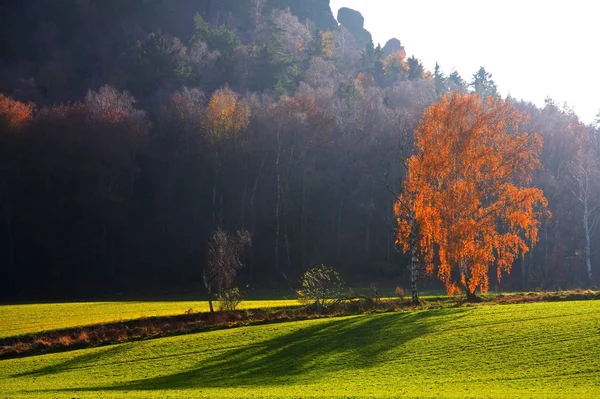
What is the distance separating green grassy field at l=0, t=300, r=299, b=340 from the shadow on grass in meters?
8.17

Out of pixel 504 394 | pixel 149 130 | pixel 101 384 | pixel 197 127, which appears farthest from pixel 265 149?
pixel 504 394

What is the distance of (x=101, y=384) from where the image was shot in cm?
2639

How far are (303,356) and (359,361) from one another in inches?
123

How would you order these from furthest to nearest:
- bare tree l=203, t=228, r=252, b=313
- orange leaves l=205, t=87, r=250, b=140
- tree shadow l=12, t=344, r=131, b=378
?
orange leaves l=205, t=87, r=250, b=140 → bare tree l=203, t=228, r=252, b=313 → tree shadow l=12, t=344, r=131, b=378

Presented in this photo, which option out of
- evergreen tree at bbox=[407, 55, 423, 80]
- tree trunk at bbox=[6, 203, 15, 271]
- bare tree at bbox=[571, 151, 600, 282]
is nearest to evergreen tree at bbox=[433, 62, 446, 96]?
evergreen tree at bbox=[407, 55, 423, 80]

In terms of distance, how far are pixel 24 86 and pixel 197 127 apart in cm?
3053

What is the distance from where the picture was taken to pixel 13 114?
71.6 m

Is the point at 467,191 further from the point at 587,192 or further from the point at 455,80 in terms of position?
the point at 455,80

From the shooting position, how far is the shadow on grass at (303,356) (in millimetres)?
26594

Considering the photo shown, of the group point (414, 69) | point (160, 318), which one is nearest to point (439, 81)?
point (414, 69)

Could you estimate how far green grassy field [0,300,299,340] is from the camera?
127 ft

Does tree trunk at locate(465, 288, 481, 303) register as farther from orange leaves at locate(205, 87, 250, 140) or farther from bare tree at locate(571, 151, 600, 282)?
orange leaves at locate(205, 87, 250, 140)

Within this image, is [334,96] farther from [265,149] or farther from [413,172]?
[413,172]

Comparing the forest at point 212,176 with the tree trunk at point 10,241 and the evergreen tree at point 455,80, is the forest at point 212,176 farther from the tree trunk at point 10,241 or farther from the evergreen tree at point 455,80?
the evergreen tree at point 455,80
